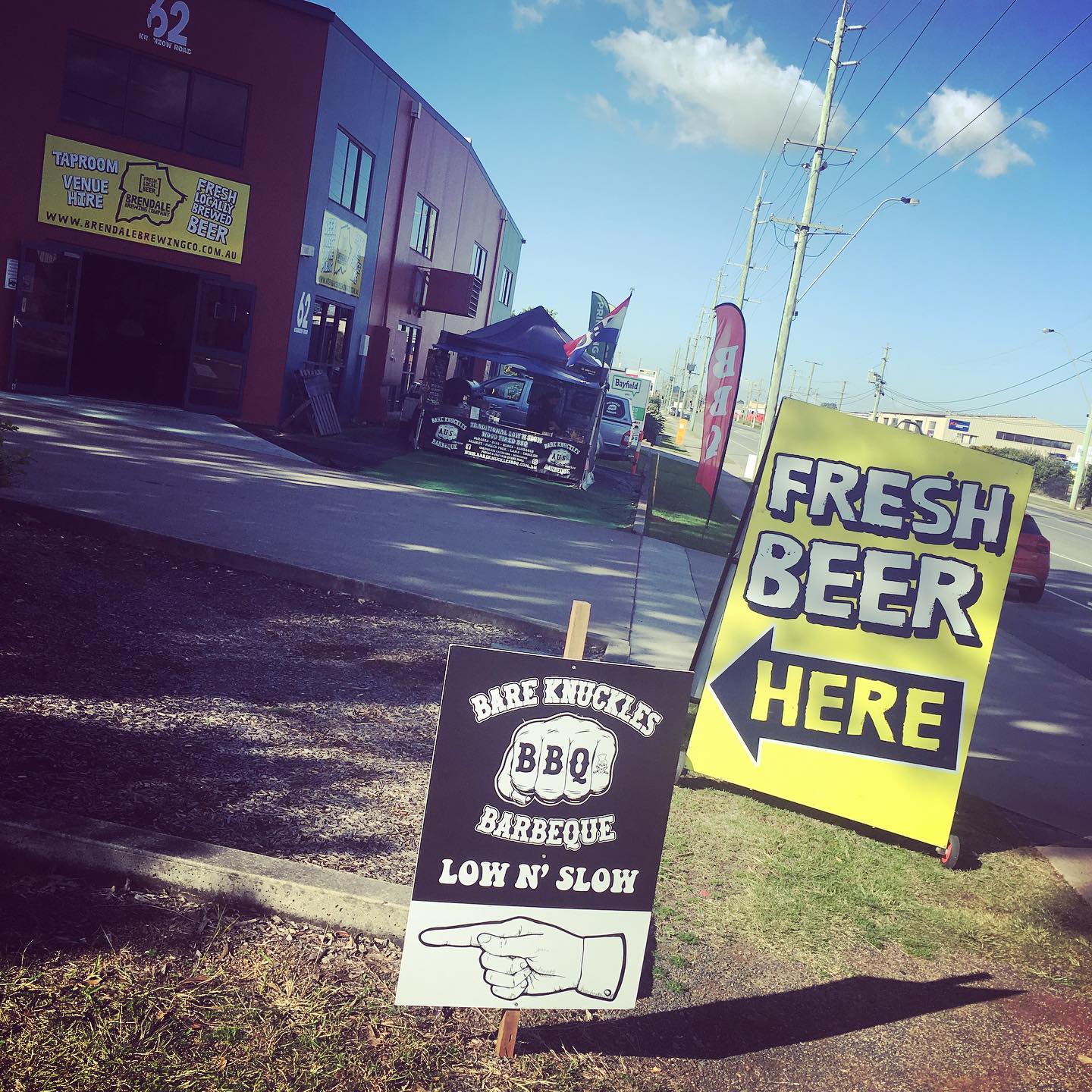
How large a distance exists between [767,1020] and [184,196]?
1748 centimetres

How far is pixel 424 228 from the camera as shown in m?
27.7

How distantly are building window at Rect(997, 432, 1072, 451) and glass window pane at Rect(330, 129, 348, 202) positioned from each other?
115500mm

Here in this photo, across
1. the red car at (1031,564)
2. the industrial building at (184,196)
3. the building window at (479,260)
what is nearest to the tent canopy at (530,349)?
the industrial building at (184,196)

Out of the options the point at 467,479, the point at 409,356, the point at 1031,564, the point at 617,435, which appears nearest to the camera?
the point at 1031,564

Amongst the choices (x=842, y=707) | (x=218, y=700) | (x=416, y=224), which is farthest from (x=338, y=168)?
(x=842, y=707)

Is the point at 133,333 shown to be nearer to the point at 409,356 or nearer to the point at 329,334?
the point at 329,334

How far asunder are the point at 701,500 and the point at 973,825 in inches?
668

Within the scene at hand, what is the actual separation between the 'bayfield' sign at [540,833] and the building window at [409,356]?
81.2ft

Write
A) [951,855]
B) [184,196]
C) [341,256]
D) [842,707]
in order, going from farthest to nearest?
[341,256] → [184,196] → [842,707] → [951,855]

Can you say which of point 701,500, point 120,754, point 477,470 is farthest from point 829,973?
point 701,500

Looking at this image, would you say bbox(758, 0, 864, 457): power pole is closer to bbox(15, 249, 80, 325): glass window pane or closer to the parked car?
the parked car

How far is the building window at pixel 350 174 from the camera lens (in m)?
19.7

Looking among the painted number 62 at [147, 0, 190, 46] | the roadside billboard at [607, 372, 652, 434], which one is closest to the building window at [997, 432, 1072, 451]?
the roadside billboard at [607, 372, 652, 434]

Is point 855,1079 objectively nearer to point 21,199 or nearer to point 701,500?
point 21,199
